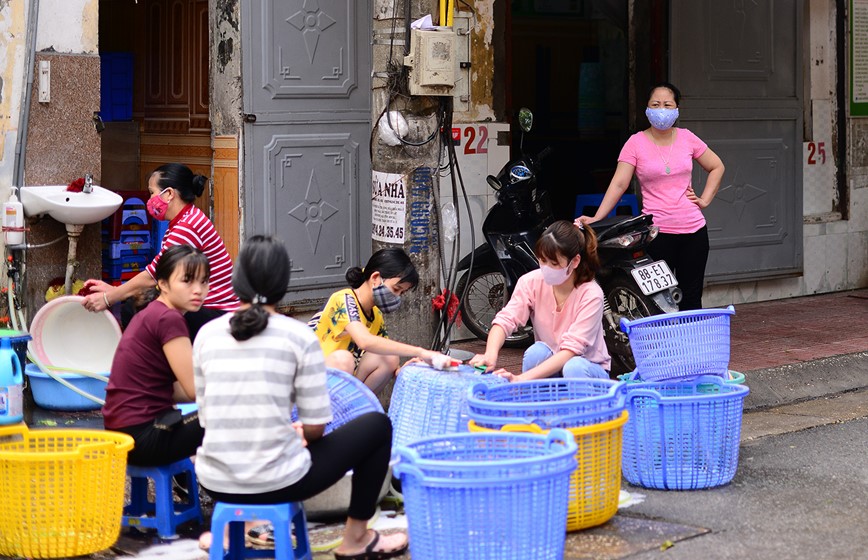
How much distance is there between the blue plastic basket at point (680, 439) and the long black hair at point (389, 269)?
1.16 metres

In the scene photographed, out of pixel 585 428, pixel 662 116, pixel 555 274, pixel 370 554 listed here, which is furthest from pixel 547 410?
pixel 662 116

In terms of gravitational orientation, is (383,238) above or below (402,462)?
above

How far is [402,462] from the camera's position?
14.8 ft

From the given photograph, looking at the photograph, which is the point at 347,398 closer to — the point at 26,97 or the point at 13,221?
the point at 13,221

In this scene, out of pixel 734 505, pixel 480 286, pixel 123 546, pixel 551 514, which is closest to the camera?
pixel 551 514

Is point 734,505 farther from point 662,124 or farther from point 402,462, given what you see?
point 662,124

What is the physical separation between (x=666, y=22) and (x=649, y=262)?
10.3 feet

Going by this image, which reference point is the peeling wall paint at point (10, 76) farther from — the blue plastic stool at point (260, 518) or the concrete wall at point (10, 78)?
the blue plastic stool at point (260, 518)

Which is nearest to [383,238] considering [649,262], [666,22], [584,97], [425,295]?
[425,295]

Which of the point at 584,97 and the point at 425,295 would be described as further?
the point at 584,97

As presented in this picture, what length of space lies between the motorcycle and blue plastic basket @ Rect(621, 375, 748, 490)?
77.6 inches

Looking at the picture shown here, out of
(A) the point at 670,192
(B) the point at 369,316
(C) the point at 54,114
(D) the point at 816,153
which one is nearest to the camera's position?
(B) the point at 369,316

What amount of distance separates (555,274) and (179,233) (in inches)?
76.9

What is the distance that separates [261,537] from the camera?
5352 millimetres
